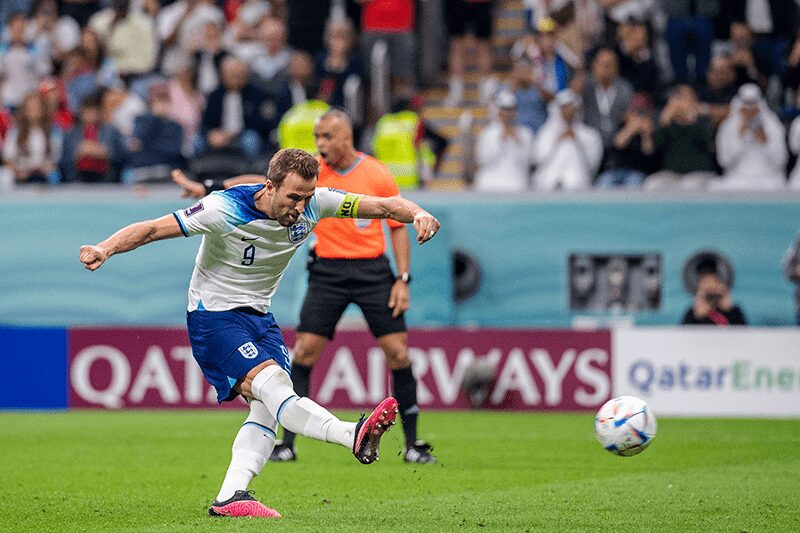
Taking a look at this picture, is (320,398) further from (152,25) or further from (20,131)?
(152,25)

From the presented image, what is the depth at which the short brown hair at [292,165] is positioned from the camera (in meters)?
7.53

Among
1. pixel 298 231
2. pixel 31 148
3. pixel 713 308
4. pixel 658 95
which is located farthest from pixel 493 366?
pixel 298 231

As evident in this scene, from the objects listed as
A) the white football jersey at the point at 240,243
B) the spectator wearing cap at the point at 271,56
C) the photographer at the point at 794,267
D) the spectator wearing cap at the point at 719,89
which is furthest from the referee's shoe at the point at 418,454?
the spectator wearing cap at the point at 271,56

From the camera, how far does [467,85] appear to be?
19.6 meters

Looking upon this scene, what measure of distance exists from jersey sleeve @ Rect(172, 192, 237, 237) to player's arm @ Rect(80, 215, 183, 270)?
5cm

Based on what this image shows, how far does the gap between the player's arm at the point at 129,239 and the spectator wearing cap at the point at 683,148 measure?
10666 mm

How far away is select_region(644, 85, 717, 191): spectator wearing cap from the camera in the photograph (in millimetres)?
17203

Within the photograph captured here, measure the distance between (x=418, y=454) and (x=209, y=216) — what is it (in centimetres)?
363

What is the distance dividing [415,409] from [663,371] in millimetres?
5026

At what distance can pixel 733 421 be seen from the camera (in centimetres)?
1456

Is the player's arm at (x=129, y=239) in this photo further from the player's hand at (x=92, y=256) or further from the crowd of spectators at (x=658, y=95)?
the crowd of spectators at (x=658, y=95)

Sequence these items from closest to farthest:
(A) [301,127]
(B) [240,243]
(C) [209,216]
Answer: (C) [209,216], (B) [240,243], (A) [301,127]

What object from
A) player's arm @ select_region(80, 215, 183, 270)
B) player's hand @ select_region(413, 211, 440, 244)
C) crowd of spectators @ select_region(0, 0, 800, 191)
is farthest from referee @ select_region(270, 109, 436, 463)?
crowd of spectators @ select_region(0, 0, 800, 191)

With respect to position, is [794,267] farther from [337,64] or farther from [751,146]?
[337,64]
